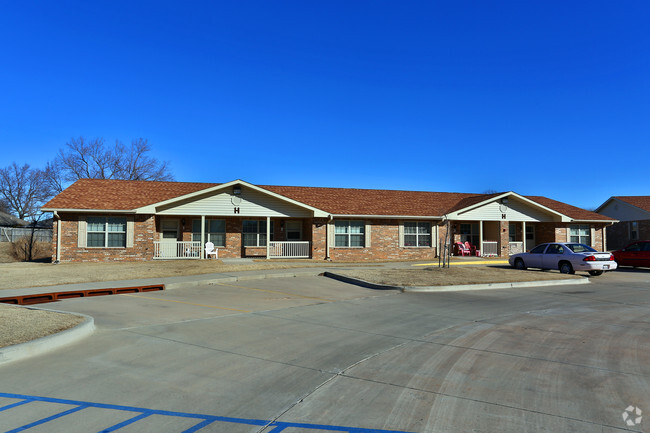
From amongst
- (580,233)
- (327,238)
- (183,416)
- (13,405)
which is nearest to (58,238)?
(327,238)

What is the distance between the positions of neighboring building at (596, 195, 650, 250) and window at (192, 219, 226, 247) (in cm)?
3238

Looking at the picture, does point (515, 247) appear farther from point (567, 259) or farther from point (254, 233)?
point (254, 233)

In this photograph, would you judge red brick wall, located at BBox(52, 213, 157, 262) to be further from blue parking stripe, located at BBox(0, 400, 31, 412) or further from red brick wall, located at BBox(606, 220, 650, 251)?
red brick wall, located at BBox(606, 220, 650, 251)

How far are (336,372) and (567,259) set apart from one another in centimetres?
1714

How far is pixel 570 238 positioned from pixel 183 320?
2864 cm

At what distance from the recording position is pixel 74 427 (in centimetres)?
405

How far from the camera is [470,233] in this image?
3014cm

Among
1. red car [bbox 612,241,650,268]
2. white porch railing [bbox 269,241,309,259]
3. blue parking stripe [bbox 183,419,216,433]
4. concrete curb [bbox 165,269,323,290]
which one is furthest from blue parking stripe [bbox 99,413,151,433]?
red car [bbox 612,241,650,268]

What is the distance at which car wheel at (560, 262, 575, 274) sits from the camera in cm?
1946

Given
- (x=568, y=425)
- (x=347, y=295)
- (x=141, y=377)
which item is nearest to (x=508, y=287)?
(x=347, y=295)

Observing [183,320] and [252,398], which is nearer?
[252,398]

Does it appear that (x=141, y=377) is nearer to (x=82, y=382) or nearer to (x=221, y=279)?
(x=82, y=382)

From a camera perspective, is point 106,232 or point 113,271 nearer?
point 113,271

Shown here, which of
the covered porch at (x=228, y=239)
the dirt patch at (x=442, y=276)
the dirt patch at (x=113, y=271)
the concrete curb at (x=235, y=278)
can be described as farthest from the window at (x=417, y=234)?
the concrete curb at (x=235, y=278)
